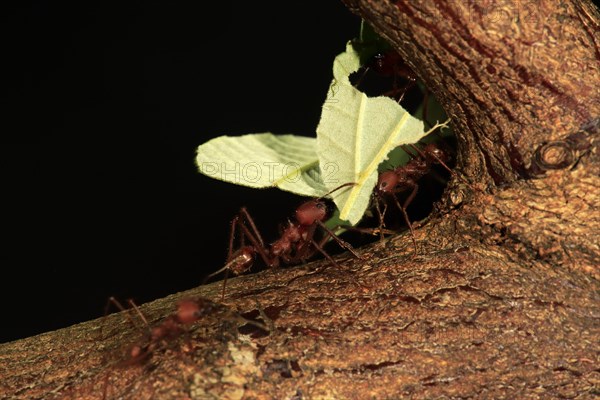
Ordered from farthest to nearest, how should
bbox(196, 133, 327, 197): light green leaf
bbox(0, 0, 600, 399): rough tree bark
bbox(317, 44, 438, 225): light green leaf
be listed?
bbox(196, 133, 327, 197): light green leaf < bbox(317, 44, 438, 225): light green leaf < bbox(0, 0, 600, 399): rough tree bark

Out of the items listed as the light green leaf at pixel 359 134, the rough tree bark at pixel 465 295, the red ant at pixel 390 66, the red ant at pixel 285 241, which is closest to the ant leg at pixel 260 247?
the red ant at pixel 285 241

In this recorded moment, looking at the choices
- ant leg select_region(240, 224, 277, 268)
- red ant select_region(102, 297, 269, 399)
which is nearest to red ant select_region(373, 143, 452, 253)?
ant leg select_region(240, 224, 277, 268)

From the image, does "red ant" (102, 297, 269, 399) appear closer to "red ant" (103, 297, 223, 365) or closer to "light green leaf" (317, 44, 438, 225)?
"red ant" (103, 297, 223, 365)

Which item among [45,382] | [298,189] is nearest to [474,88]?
[298,189]

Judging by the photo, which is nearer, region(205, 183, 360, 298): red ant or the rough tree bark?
the rough tree bark

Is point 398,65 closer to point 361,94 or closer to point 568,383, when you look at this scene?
point 361,94

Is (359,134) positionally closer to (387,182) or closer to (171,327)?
(387,182)
